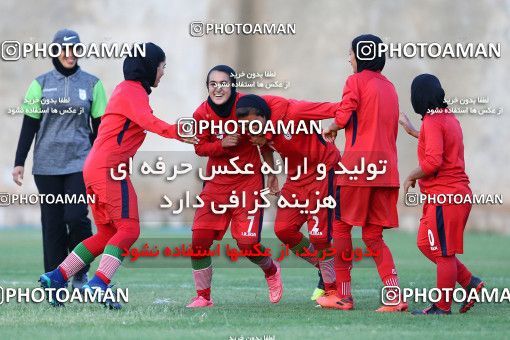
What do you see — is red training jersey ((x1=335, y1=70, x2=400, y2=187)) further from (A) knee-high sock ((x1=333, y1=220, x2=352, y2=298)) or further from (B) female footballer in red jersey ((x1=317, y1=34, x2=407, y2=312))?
(A) knee-high sock ((x1=333, y1=220, x2=352, y2=298))

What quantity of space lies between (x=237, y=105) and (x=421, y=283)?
3.04 metres

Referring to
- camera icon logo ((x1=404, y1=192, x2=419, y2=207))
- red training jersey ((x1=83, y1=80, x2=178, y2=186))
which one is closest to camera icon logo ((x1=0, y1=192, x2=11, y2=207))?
red training jersey ((x1=83, y1=80, x2=178, y2=186))

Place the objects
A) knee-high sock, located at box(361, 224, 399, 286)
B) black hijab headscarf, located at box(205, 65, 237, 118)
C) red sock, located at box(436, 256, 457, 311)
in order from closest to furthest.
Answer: red sock, located at box(436, 256, 457, 311), knee-high sock, located at box(361, 224, 399, 286), black hijab headscarf, located at box(205, 65, 237, 118)

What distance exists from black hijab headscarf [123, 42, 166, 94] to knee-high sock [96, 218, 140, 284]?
0.86 m

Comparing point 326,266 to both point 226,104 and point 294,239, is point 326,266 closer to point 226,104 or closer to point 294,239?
point 294,239

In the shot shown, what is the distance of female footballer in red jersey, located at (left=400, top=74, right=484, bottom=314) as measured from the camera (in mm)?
7641

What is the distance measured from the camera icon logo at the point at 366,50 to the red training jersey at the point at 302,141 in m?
0.35

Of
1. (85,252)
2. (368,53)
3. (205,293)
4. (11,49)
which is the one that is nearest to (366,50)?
(368,53)

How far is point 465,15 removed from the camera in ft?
83.0

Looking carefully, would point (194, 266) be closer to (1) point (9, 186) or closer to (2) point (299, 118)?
(2) point (299, 118)

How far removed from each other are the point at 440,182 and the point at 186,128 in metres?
1.55

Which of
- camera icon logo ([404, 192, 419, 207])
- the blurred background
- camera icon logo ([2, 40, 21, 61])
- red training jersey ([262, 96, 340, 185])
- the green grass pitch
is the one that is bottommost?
the green grass pitch

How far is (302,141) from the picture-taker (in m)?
8.44

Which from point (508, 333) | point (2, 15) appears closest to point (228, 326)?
point (508, 333)
